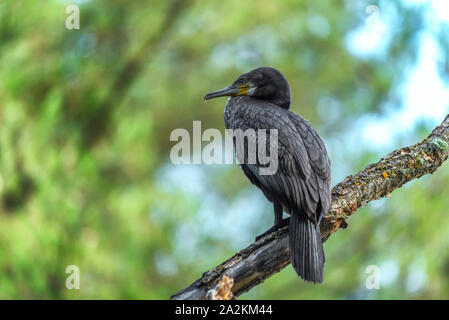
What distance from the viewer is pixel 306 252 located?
284 cm

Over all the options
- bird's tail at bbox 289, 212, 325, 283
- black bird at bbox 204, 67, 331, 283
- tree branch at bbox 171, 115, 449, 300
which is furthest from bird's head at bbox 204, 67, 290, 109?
bird's tail at bbox 289, 212, 325, 283

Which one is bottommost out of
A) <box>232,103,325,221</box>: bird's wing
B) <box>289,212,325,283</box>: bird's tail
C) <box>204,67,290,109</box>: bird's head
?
<box>289,212,325,283</box>: bird's tail

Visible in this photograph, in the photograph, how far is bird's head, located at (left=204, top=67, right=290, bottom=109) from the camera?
4.00 meters

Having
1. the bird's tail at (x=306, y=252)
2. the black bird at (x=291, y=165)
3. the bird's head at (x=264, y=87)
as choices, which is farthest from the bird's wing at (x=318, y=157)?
the bird's head at (x=264, y=87)

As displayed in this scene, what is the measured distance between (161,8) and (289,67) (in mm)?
1978

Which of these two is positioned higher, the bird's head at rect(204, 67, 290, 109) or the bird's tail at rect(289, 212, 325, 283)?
the bird's head at rect(204, 67, 290, 109)

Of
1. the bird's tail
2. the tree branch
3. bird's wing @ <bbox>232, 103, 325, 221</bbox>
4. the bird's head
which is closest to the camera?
the tree branch

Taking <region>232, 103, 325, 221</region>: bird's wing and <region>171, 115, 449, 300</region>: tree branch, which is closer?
<region>171, 115, 449, 300</region>: tree branch

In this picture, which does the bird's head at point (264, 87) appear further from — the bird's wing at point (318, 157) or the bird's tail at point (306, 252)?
the bird's tail at point (306, 252)

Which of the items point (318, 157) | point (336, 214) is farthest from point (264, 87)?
point (336, 214)

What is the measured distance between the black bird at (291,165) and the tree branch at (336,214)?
0.10 metres

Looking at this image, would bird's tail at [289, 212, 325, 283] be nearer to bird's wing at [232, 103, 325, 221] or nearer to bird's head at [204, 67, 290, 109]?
bird's wing at [232, 103, 325, 221]

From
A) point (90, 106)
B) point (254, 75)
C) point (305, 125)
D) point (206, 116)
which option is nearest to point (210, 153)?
point (206, 116)
